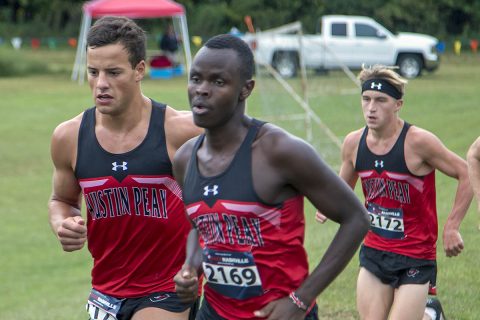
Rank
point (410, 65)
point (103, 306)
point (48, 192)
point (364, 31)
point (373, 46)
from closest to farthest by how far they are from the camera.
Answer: point (103, 306) < point (48, 192) < point (373, 46) < point (364, 31) < point (410, 65)

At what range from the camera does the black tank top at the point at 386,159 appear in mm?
7281

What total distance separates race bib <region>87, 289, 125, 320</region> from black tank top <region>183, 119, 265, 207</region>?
59.4 inches

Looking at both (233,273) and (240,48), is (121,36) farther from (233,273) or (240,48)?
(233,273)

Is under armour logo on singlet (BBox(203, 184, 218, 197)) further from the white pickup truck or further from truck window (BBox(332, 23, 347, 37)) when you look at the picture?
truck window (BBox(332, 23, 347, 37))

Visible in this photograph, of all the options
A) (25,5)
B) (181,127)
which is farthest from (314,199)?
(25,5)

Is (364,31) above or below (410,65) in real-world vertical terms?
above

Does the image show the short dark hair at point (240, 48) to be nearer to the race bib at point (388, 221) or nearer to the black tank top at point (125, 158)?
the black tank top at point (125, 158)

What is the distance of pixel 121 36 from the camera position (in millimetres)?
5691

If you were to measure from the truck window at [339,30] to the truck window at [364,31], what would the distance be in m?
0.46

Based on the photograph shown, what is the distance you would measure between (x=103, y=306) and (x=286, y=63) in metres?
20.4

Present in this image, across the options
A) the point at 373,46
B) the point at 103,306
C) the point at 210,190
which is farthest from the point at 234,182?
the point at 373,46

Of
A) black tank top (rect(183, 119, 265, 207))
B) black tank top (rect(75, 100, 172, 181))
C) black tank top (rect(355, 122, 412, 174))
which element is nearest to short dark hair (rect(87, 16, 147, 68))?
black tank top (rect(75, 100, 172, 181))

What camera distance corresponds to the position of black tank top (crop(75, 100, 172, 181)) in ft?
18.6

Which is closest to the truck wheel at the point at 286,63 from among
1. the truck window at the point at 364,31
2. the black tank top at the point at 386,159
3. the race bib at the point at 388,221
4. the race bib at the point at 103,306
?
the truck window at the point at 364,31
